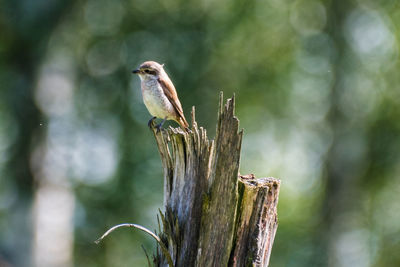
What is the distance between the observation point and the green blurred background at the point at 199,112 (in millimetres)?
19625

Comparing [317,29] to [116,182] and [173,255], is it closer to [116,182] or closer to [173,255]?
[116,182]

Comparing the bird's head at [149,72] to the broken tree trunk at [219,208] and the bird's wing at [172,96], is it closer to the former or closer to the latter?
the bird's wing at [172,96]

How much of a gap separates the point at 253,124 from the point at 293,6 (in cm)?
508

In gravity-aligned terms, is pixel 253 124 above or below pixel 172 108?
above

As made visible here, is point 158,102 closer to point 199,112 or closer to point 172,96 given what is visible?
point 172,96

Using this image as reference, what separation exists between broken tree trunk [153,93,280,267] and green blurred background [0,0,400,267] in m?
15.0

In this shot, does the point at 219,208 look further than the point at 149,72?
No

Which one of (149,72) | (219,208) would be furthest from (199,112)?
(219,208)

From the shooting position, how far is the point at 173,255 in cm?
454

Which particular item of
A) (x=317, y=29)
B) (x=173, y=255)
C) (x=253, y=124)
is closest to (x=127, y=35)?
(x=253, y=124)

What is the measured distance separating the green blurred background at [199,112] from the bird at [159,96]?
38.3 feet

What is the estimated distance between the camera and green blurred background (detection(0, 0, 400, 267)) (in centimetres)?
1962

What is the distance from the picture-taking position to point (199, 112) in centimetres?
2033

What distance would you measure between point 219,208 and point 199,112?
16.0 meters
